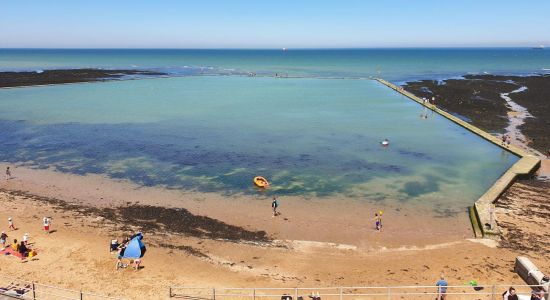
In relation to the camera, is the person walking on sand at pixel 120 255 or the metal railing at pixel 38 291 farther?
the person walking on sand at pixel 120 255

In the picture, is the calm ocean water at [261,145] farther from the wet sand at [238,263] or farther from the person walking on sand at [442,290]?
the person walking on sand at [442,290]

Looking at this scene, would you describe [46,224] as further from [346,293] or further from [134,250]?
[346,293]

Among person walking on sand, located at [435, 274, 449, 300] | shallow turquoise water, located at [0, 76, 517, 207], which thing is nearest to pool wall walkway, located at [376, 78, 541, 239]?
shallow turquoise water, located at [0, 76, 517, 207]

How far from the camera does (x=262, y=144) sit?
133 feet

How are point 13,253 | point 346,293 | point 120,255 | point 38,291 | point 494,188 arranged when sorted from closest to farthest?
point 38,291 → point 346,293 → point 120,255 → point 13,253 → point 494,188

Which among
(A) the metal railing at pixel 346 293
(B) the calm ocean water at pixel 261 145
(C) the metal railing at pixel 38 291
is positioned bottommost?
(A) the metal railing at pixel 346 293

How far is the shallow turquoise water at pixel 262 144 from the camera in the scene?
30.1 m

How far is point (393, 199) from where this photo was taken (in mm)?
27047

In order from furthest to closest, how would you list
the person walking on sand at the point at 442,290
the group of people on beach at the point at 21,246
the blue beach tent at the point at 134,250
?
the group of people on beach at the point at 21,246 < the blue beach tent at the point at 134,250 < the person walking on sand at the point at 442,290

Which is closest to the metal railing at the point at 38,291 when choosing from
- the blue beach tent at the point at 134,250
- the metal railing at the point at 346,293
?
the blue beach tent at the point at 134,250

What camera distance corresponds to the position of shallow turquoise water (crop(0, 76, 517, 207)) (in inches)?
1184

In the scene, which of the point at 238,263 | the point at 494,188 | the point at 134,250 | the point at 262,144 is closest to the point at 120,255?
the point at 134,250

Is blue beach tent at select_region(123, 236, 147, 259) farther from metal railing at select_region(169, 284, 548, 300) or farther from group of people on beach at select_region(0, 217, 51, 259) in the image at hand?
group of people on beach at select_region(0, 217, 51, 259)

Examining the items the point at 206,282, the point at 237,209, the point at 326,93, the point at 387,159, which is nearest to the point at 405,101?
the point at 326,93
